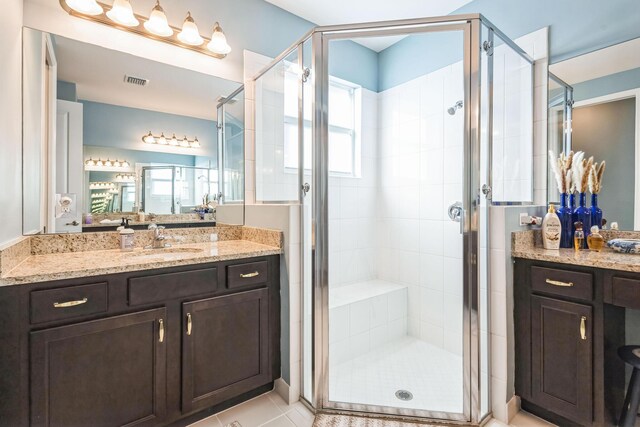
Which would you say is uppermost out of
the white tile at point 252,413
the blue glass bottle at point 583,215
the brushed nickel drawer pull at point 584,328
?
the blue glass bottle at point 583,215

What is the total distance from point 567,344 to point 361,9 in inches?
107

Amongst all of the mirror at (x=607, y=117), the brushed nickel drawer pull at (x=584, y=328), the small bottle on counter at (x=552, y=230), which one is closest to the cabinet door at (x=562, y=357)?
the brushed nickel drawer pull at (x=584, y=328)

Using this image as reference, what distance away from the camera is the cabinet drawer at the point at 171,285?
1.40 meters

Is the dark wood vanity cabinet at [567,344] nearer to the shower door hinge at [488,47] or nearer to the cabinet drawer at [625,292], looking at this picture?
the cabinet drawer at [625,292]

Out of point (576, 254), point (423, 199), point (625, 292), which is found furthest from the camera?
point (423, 199)

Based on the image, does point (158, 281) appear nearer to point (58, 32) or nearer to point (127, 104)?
point (127, 104)

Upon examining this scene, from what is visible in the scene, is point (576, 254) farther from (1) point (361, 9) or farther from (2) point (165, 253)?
(1) point (361, 9)

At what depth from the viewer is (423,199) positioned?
7.91ft

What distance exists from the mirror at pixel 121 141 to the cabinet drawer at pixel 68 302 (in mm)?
564

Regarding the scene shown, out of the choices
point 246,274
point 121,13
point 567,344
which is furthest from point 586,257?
point 121,13

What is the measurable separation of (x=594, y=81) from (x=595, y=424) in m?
1.86

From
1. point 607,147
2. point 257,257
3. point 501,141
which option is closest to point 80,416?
point 257,257

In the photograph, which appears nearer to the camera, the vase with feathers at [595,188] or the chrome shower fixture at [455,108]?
the vase with feathers at [595,188]

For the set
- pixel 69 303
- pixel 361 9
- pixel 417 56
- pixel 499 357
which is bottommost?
pixel 499 357
